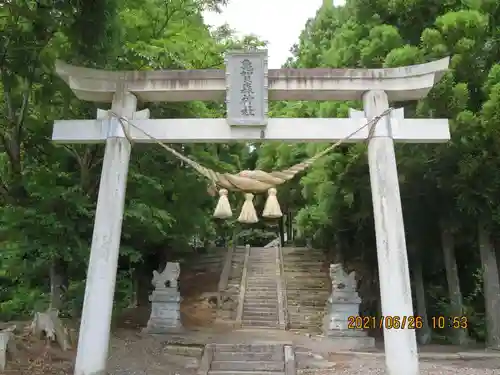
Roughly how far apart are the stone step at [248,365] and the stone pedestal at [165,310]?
377 centimetres

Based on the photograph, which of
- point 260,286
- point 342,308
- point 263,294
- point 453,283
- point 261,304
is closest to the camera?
point 453,283

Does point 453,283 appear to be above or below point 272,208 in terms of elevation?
below

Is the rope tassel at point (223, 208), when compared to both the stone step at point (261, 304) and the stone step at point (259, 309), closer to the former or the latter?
the stone step at point (259, 309)

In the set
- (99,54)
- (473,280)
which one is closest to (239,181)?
(99,54)

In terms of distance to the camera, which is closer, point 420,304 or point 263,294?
point 420,304

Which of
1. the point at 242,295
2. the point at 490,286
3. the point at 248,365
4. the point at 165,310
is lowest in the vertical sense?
the point at 248,365

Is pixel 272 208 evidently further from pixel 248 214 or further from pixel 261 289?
pixel 261 289

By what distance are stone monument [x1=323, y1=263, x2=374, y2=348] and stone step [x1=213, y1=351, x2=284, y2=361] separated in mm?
3372

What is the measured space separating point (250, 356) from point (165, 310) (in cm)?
423

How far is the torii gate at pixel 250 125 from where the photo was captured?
5961 millimetres

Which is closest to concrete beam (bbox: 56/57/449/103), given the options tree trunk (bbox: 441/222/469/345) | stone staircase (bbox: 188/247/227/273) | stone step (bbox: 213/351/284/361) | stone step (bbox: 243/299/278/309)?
stone step (bbox: 213/351/284/361)

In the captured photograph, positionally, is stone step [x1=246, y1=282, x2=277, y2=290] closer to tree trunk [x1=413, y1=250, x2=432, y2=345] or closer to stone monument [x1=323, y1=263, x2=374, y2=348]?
stone monument [x1=323, y1=263, x2=374, y2=348]

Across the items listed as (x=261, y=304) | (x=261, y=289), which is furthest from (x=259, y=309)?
(x=261, y=289)

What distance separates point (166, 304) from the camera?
12.4 metres
